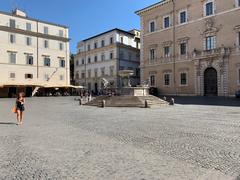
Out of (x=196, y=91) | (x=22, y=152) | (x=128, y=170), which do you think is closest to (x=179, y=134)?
(x=128, y=170)

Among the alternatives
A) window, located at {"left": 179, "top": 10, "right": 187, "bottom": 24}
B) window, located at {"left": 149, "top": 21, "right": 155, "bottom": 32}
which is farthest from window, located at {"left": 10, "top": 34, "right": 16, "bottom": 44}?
window, located at {"left": 179, "top": 10, "right": 187, "bottom": 24}

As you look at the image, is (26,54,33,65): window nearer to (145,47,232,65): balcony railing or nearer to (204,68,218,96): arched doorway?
(145,47,232,65): balcony railing

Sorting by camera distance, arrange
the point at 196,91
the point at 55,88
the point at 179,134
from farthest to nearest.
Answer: the point at 55,88 < the point at 196,91 < the point at 179,134

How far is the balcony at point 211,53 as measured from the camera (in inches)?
1292

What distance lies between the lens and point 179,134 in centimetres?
884

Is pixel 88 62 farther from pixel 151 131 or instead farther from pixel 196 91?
pixel 151 131

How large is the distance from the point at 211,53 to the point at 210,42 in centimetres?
198

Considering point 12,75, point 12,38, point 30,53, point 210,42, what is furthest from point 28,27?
point 210,42

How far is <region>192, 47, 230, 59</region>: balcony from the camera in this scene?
32812mm

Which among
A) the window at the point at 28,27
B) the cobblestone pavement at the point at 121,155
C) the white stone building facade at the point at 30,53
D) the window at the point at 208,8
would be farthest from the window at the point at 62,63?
the cobblestone pavement at the point at 121,155

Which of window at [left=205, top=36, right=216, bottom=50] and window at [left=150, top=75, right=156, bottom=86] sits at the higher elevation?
window at [left=205, top=36, right=216, bottom=50]

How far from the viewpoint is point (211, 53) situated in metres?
34.2

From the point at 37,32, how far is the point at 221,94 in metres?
34.8

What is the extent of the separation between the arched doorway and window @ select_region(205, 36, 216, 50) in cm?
315
